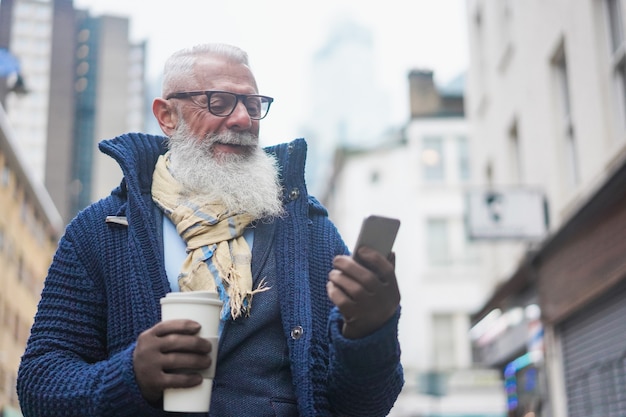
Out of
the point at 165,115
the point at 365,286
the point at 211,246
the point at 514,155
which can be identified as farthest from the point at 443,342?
the point at 365,286

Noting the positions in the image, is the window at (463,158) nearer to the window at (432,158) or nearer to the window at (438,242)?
the window at (432,158)

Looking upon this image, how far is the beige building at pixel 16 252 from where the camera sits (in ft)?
144

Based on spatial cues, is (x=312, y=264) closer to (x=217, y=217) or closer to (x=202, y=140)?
(x=217, y=217)

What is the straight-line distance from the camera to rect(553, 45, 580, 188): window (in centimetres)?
1252

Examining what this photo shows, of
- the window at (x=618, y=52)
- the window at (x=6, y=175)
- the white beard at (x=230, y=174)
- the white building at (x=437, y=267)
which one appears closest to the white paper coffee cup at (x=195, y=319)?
the white beard at (x=230, y=174)

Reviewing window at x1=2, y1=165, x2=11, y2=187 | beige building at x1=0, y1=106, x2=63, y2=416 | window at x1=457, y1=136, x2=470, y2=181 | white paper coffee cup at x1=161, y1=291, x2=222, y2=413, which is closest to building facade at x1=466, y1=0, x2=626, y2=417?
white paper coffee cup at x1=161, y1=291, x2=222, y2=413

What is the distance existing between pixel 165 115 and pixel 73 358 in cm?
82

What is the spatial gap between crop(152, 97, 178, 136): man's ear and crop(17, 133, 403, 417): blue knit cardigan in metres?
0.15

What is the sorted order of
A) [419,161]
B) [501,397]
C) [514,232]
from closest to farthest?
[514,232], [501,397], [419,161]

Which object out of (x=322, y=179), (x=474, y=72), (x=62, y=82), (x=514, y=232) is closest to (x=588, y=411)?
(x=514, y=232)

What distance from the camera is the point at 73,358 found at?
251 centimetres

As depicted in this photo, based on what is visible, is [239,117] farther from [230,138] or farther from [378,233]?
[378,233]

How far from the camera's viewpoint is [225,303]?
8.31 feet

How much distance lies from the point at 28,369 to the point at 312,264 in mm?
822
